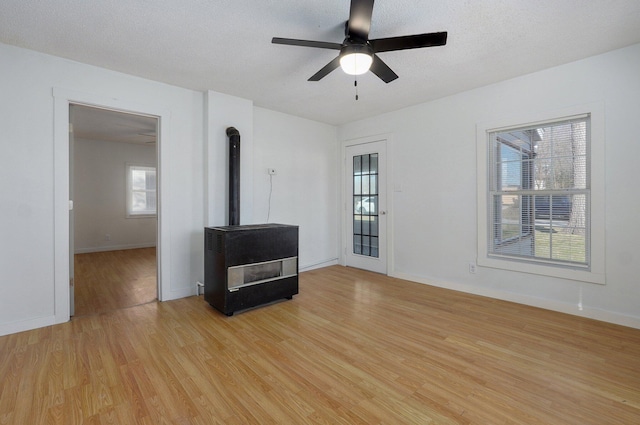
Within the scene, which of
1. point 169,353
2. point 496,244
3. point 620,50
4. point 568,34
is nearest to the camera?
point 169,353

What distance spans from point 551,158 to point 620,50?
3.45 ft

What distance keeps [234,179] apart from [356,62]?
2104mm

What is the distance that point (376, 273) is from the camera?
480 cm

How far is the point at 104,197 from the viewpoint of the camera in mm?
6836

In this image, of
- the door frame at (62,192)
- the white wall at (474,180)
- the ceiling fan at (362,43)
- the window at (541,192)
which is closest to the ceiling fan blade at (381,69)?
the ceiling fan at (362,43)

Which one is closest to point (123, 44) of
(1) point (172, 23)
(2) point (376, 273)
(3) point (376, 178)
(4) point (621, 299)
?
(1) point (172, 23)

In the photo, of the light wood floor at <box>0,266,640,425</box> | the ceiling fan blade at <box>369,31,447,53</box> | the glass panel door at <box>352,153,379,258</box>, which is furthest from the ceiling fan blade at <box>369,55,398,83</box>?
the glass panel door at <box>352,153,379,258</box>

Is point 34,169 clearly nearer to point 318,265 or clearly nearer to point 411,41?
point 411,41

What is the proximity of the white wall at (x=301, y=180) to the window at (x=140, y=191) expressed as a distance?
4497mm

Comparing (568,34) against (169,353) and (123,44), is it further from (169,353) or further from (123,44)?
(169,353)

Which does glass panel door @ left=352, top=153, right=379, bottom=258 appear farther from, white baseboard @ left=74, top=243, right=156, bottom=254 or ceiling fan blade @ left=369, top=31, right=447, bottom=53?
white baseboard @ left=74, top=243, right=156, bottom=254

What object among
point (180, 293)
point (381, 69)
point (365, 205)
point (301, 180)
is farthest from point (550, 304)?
point (180, 293)

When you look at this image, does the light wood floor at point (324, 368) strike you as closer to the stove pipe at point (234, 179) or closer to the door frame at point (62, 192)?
the door frame at point (62, 192)

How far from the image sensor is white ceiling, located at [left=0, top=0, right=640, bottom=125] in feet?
6.99
